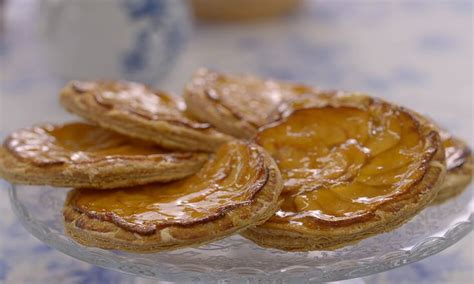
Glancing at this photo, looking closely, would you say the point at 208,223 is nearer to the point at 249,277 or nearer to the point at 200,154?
the point at 249,277

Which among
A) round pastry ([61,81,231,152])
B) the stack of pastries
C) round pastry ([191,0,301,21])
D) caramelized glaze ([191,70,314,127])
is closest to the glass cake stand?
the stack of pastries

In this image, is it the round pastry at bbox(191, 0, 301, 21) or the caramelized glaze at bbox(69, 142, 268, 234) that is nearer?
the caramelized glaze at bbox(69, 142, 268, 234)

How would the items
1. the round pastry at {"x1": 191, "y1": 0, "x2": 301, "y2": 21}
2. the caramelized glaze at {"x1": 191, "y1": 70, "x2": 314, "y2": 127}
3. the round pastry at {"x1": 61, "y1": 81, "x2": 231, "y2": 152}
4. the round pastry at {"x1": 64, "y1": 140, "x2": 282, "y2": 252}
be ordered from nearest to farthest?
the round pastry at {"x1": 64, "y1": 140, "x2": 282, "y2": 252}, the round pastry at {"x1": 61, "y1": 81, "x2": 231, "y2": 152}, the caramelized glaze at {"x1": 191, "y1": 70, "x2": 314, "y2": 127}, the round pastry at {"x1": 191, "y1": 0, "x2": 301, "y2": 21}

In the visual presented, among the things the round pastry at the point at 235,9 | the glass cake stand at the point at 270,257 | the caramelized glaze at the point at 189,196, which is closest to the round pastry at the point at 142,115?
the caramelized glaze at the point at 189,196

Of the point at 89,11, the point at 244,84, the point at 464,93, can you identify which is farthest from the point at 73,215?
the point at 464,93

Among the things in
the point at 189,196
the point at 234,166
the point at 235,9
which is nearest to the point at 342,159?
the point at 234,166

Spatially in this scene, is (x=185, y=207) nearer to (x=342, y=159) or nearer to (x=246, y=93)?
(x=342, y=159)

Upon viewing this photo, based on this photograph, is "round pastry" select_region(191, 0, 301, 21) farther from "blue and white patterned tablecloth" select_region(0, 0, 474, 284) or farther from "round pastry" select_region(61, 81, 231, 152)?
"round pastry" select_region(61, 81, 231, 152)
